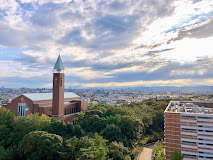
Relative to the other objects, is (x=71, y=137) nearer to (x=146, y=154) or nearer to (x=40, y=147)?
(x=40, y=147)

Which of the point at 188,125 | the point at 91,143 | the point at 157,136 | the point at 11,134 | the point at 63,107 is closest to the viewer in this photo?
the point at 91,143

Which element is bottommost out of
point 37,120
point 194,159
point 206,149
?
point 194,159

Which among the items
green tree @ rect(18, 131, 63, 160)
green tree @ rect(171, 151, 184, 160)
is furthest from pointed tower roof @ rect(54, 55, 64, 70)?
green tree @ rect(171, 151, 184, 160)

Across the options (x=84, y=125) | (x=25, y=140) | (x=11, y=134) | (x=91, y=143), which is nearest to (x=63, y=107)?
(x=84, y=125)

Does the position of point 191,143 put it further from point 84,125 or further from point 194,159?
point 84,125

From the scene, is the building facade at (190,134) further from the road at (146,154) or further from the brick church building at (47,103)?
the brick church building at (47,103)

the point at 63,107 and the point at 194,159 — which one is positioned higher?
the point at 63,107

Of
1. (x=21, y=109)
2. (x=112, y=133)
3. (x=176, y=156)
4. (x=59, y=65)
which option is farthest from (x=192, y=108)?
(x=21, y=109)

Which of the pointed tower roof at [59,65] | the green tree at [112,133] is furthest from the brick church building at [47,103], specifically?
the green tree at [112,133]

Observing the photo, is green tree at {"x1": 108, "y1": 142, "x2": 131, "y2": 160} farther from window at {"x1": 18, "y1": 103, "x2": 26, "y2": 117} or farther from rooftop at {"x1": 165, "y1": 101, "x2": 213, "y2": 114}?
window at {"x1": 18, "y1": 103, "x2": 26, "y2": 117}
